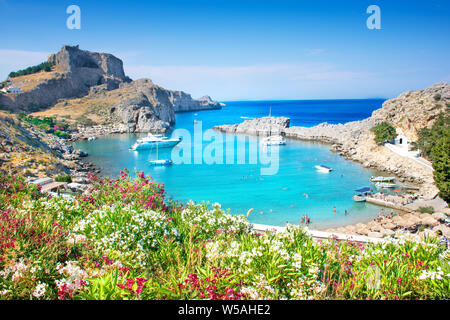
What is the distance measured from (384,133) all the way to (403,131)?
10.2ft

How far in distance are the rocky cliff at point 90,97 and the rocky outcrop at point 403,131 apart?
162 ft

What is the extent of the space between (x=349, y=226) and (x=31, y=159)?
3153cm

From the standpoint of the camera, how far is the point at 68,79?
11331 cm

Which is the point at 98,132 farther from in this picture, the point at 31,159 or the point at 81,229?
the point at 81,229

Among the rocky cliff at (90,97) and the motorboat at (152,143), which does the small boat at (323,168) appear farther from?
the rocky cliff at (90,97)

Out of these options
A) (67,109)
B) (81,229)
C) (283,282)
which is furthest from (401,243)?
(67,109)

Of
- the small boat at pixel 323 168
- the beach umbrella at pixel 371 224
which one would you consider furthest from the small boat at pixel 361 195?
the small boat at pixel 323 168

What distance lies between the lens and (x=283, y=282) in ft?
16.4

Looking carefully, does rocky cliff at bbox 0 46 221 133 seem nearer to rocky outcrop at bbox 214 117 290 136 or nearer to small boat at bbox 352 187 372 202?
rocky outcrop at bbox 214 117 290 136

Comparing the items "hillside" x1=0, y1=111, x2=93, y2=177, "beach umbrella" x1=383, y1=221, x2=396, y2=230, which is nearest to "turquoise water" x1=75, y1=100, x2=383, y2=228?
"beach umbrella" x1=383, y1=221, x2=396, y2=230

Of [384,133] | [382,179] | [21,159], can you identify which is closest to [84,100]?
[21,159]

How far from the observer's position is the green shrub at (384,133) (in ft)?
153

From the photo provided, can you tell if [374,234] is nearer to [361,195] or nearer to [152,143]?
[361,195]
